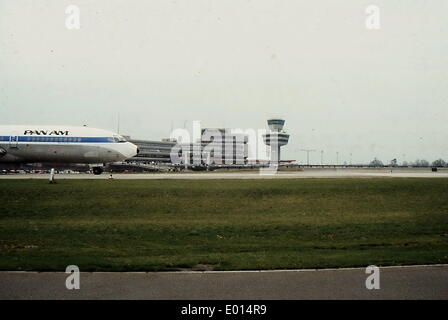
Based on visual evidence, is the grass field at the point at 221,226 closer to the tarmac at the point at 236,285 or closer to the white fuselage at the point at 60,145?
the tarmac at the point at 236,285

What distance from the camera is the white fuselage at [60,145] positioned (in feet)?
155

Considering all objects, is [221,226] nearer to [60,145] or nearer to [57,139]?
[60,145]

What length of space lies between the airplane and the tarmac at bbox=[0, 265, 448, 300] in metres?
38.5

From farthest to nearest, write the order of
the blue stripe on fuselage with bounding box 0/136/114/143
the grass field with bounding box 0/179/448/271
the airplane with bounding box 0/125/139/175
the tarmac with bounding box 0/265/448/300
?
1. the airplane with bounding box 0/125/139/175
2. the blue stripe on fuselage with bounding box 0/136/114/143
3. the grass field with bounding box 0/179/448/271
4. the tarmac with bounding box 0/265/448/300

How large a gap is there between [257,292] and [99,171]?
40411 millimetres

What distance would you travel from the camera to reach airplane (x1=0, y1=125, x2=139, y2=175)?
1854 inches

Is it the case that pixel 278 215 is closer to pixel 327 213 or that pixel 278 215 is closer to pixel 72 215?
pixel 327 213

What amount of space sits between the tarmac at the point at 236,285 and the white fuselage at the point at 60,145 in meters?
39.7

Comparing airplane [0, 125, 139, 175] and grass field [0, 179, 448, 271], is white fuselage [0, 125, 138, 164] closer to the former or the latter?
airplane [0, 125, 139, 175]

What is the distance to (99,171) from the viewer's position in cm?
4644

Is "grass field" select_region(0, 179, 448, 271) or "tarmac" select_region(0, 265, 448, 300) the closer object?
"tarmac" select_region(0, 265, 448, 300)

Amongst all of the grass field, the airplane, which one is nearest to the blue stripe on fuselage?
the airplane

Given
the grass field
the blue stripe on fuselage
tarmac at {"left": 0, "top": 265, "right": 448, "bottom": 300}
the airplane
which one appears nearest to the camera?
tarmac at {"left": 0, "top": 265, "right": 448, "bottom": 300}
